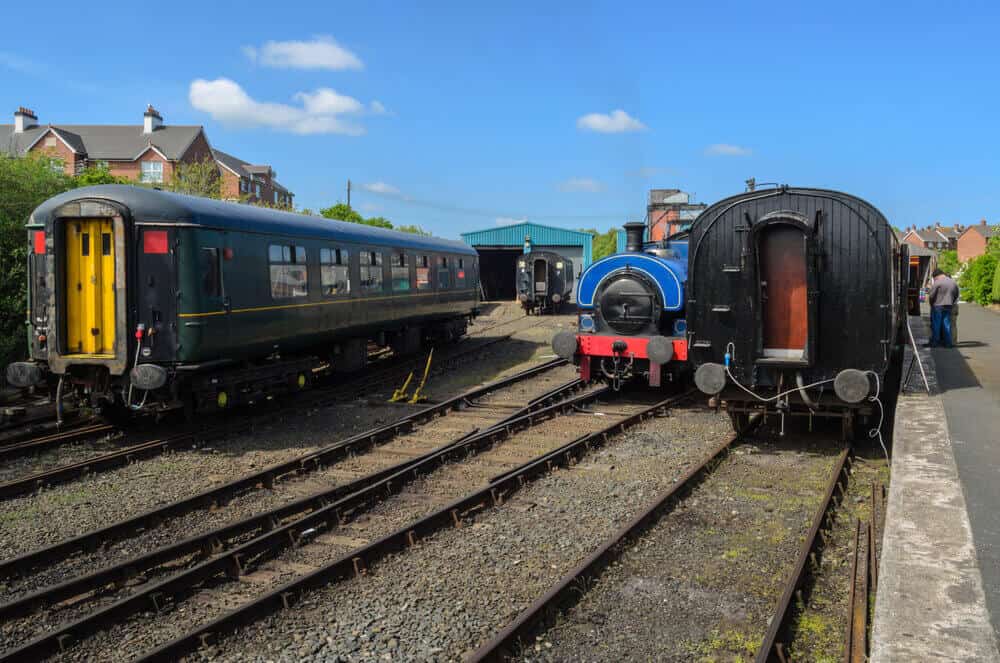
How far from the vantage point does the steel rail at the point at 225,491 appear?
221 inches

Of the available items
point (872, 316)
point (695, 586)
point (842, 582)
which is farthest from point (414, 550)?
point (872, 316)

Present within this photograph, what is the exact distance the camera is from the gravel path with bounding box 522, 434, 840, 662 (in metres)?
4.39

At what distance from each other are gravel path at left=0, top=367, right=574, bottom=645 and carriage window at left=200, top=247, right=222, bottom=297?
9.48ft

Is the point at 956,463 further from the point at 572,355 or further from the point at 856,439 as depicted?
the point at 572,355

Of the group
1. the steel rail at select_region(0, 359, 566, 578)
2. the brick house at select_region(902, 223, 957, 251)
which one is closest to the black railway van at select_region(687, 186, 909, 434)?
the steel rail at select_region(0, 359, 566, 578)

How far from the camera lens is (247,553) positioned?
5.70m

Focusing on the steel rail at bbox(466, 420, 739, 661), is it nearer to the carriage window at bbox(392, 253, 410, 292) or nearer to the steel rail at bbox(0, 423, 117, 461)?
the steel rail at bbox(0, 423, 117, 461)

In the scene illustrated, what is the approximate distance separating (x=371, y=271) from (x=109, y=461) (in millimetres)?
6784

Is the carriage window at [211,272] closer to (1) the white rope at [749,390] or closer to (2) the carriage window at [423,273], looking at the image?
(1) the white rope at [749,390]

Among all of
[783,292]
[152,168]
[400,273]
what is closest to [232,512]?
[783,292]

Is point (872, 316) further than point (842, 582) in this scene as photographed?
Yes

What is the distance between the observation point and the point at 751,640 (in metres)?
4.42

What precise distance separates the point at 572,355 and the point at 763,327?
3.56 meters

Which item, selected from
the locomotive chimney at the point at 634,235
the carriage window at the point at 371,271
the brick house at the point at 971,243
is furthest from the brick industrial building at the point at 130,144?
the brick house at the point at 971,243
